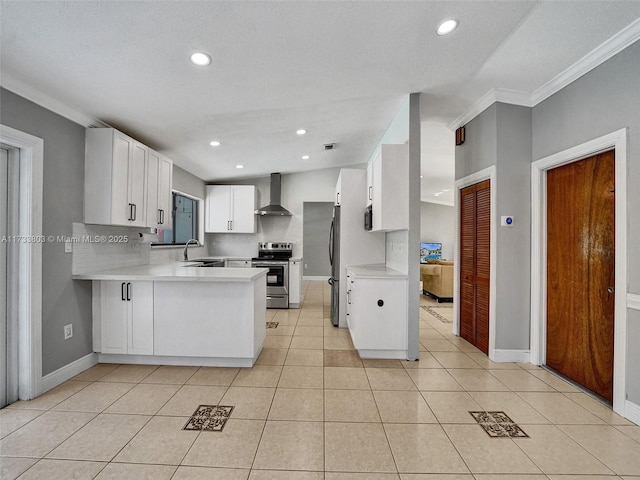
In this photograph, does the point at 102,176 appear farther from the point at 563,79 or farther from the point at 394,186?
the point at 563,79

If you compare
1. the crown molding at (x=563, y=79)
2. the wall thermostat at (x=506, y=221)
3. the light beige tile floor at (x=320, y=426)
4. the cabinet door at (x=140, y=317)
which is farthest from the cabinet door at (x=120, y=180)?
the wall thermostat at (x=506, y=221)

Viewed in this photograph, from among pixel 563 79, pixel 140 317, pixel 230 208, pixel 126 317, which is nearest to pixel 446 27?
pixel 563 79

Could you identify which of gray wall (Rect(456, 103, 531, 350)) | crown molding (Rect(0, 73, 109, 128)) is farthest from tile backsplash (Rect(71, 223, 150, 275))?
gray wall (Rect(456, 103, 531, 350))

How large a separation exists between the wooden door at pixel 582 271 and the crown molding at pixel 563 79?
2.33ft

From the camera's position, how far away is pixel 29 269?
2.30 meters

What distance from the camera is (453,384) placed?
8.57 feet

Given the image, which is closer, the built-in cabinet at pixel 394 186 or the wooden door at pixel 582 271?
the wooden door at pixel 582 271

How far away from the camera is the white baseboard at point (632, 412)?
2.03 meters

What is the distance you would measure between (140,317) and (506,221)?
3.70 m

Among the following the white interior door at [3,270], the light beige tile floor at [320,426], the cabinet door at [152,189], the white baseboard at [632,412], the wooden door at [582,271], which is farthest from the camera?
the cabinet door at [152,189]

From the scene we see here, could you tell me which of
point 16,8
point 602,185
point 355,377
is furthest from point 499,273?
point 16,8

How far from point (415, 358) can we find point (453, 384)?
555 millimetres

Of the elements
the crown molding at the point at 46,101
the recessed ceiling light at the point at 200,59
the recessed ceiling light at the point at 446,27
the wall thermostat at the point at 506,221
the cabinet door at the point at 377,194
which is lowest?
the wall thermostat at the point at 506,221

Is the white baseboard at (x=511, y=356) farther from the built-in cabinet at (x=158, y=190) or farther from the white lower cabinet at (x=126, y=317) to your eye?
the built-in cabinet at (x=158, y=190)
